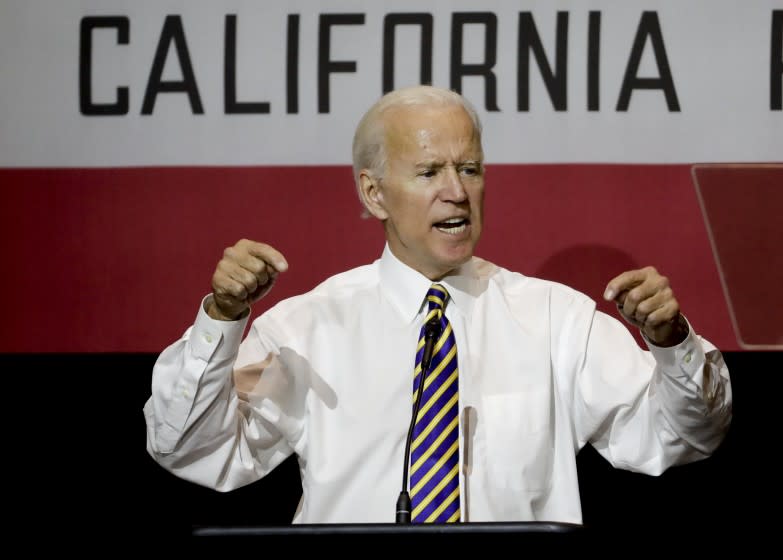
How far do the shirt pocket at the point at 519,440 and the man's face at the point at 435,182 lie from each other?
30cm

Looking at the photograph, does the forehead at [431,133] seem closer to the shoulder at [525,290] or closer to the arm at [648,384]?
the shoulder at [525,290]

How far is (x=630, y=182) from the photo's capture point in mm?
2705

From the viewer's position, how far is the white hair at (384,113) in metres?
2.31

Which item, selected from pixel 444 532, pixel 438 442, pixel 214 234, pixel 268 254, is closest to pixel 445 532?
pixel 444 532

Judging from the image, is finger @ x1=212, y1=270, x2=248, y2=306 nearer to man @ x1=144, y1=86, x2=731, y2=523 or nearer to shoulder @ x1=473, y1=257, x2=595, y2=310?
man @ x1=144, y1=86, x2=731, y2=523

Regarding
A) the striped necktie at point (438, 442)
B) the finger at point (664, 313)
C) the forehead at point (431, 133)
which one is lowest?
the striped necktie at point (438, 442)

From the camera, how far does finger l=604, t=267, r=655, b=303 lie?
181 centimetres

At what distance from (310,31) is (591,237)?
84 cm

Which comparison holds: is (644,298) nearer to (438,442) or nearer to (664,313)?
(664,313)

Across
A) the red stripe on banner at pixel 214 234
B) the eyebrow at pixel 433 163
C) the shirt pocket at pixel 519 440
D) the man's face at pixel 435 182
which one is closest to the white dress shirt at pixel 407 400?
the shirt pocket at pixel 519 440

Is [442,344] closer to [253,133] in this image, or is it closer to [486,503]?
[486,503]

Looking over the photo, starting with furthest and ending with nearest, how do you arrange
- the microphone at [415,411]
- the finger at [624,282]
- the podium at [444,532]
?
1. the finger at [624,282]
2. the microphone at [415,411]
3. the podium at [444,532]

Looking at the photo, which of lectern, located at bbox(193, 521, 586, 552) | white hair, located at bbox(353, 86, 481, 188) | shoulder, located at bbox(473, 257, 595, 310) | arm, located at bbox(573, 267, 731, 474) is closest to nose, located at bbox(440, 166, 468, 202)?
white hair, located at bbox(353, 86, 481, 188)

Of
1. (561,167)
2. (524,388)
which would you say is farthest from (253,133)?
(524,388)
